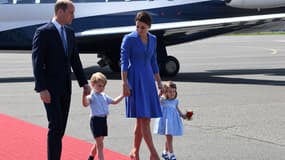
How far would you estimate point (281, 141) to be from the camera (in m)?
8.70

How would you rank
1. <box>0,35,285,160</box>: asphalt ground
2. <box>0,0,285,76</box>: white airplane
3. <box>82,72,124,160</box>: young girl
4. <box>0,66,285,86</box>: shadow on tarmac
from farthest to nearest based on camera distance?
<box>0,0,285,76</box>: white airplane < <box>0,66,285,86</box>: shadow on tarmac < <box>0,35,285,160</box>: asphalt ground < <box>82,72,124,160</box>: young girl

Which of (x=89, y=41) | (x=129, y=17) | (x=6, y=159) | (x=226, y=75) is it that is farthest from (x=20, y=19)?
(x=6, y=159)

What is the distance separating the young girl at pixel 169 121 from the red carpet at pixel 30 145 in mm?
577

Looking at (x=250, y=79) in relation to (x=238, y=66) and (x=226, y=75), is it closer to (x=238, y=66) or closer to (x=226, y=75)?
(x=226, y=75)

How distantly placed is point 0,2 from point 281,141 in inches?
494

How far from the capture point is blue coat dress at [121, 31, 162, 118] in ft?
24.1

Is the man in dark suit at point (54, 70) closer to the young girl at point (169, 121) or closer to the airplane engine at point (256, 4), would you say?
the young girl at point (169, 121)

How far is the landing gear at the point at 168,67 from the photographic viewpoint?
1958cm

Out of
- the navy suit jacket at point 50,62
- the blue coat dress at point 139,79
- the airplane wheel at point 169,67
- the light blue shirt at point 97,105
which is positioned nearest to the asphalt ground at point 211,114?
the airplane wheel at point 169,67

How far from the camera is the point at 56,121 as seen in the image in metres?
6.68

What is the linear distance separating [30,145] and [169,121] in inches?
84.5

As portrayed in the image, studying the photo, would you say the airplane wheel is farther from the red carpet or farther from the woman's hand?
the woman's hand

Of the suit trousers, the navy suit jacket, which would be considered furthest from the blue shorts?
the navy suit jacket

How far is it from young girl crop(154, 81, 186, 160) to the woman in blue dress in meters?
0.22
